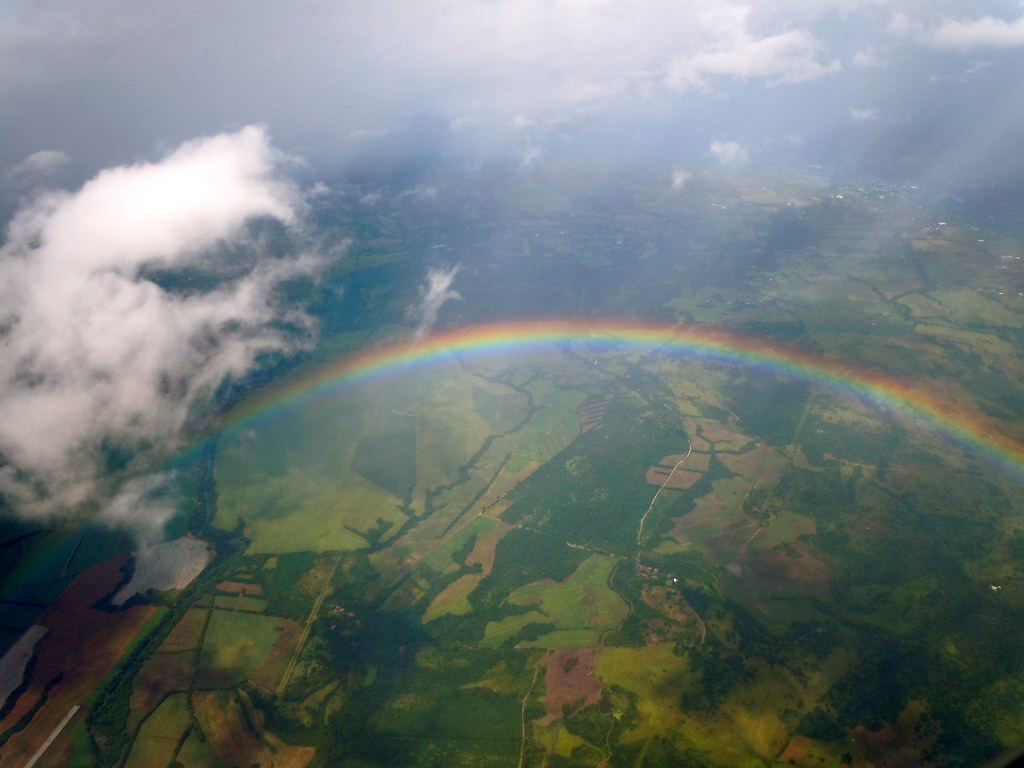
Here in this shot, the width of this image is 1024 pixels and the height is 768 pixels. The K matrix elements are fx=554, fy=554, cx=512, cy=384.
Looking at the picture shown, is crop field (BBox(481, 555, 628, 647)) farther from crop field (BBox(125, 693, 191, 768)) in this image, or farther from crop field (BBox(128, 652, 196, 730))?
crop field (BBox(128, 652, 196, 730))

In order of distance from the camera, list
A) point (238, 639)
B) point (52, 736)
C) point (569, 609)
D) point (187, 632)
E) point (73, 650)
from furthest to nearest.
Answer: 1. point (569, 609)
2. point (187, 632)
3. point (238, 639)
4. point (73, 650)
5. point (52, 736)

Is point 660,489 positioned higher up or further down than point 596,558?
further down

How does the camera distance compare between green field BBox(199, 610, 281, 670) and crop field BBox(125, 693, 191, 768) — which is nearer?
crop field BBox(125, 693, 191, 768)

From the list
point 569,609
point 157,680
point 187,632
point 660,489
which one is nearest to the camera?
point 157,680

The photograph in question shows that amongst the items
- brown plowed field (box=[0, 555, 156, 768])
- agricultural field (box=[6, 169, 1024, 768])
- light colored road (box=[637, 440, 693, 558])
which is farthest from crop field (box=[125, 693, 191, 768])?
light colored road (box=[637, 440, 693, 558])

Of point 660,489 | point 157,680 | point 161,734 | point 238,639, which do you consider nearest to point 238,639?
point 238,639

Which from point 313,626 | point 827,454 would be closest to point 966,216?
point 827,454

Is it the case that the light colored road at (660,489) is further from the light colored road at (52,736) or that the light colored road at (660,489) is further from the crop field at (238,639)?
the light colored road at (52,736)

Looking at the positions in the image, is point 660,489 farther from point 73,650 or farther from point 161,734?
point 73,650

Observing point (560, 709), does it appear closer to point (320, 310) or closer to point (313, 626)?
point (313, 626)

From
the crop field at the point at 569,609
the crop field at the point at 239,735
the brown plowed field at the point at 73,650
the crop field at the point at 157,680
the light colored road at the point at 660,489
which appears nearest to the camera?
the crop field at the point at 239,735

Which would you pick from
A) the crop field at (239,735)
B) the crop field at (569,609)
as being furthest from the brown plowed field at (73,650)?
the crop field at (569,609)
